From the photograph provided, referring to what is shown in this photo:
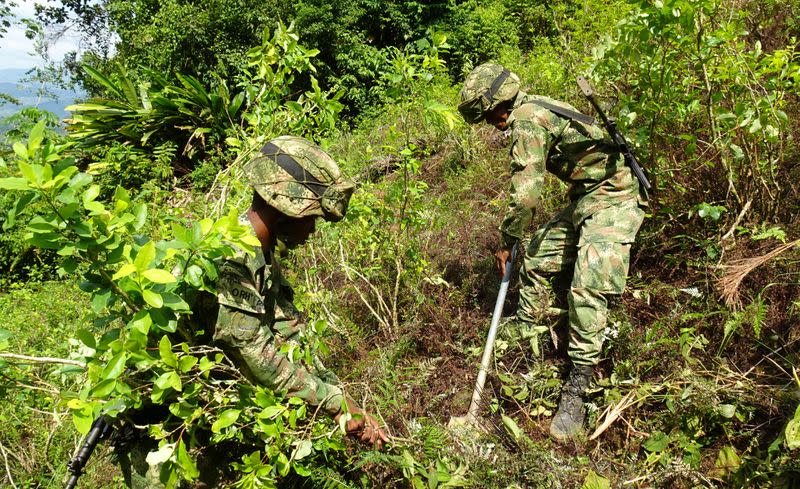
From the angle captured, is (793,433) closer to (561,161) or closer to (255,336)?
(561,161)

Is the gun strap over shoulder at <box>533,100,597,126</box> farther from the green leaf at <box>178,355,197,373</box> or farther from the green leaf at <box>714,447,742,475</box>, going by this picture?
the green leaf at <box>178,355,197,373</box>

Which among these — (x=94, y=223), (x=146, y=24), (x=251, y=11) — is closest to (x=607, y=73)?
(x=94, y=223)

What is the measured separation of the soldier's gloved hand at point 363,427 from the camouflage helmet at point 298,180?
90 centimetres

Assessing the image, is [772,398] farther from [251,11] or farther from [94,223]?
[251,11]

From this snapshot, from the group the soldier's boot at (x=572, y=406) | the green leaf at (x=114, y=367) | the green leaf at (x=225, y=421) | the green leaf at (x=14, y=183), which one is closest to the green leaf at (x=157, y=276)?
the green leaf at (x=114, y=367)

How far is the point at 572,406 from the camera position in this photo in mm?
3041

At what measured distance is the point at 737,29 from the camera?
312cm

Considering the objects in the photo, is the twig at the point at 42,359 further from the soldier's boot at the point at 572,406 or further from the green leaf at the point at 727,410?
the green leaf at the point at 727,410

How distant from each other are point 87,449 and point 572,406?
8.12ft

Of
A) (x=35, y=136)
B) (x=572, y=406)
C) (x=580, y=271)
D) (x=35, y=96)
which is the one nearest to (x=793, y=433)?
(x=572, y=406)

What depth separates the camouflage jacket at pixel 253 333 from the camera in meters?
1.99

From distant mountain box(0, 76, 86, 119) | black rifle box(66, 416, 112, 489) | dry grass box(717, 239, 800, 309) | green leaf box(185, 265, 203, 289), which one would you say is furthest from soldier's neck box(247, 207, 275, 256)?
distant mountain box(0, 76, 86, 119)

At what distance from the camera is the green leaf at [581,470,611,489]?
2506 mm

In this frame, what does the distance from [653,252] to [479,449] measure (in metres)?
1.99
